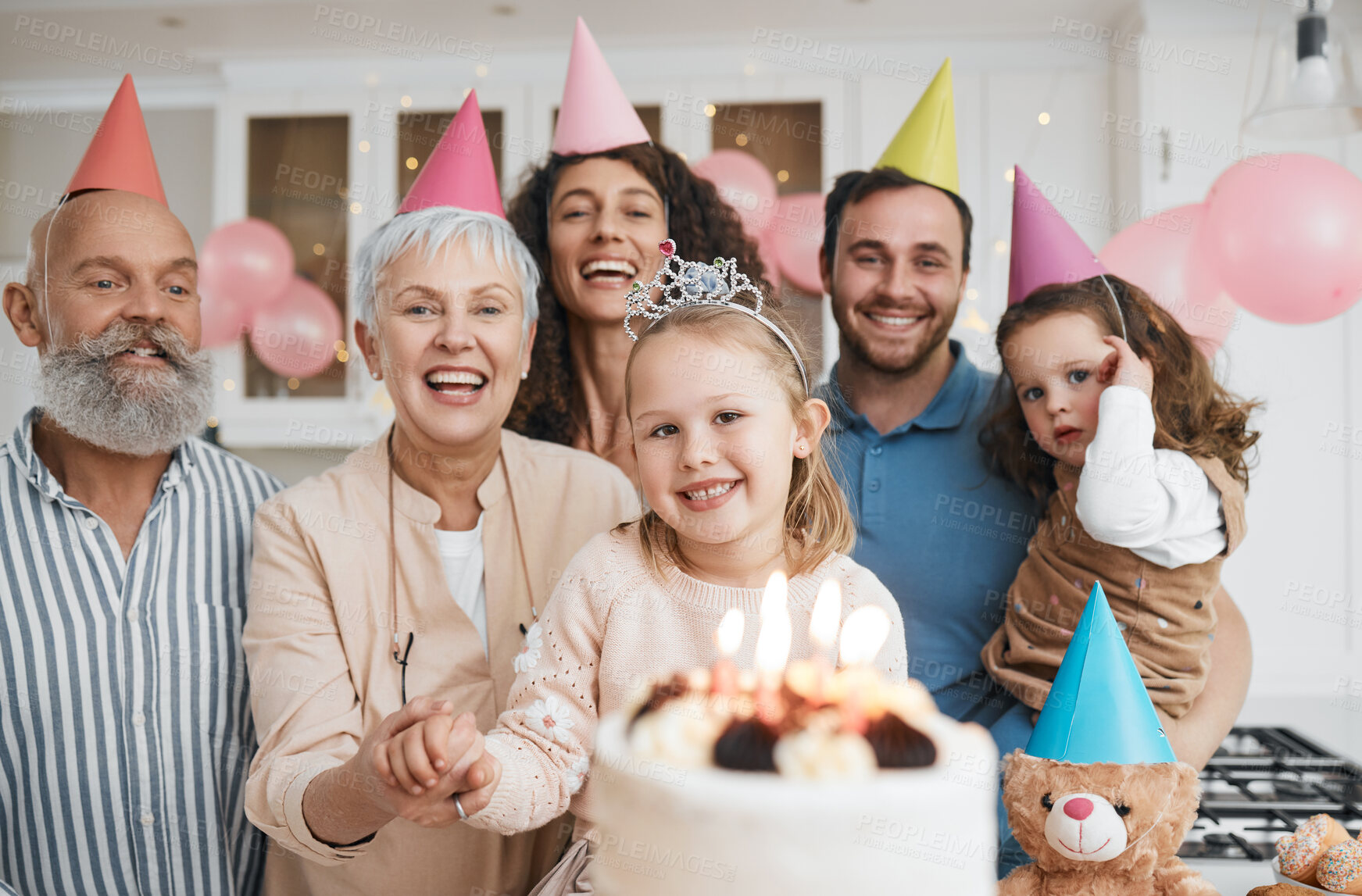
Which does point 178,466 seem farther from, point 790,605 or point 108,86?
point 108,86

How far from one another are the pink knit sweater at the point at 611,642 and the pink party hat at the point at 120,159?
100cm

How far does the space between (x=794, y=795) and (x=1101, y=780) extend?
2.07 feet

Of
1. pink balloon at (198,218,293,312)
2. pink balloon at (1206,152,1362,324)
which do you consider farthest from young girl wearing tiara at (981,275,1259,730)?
pink balloon at (198,218,293,312)

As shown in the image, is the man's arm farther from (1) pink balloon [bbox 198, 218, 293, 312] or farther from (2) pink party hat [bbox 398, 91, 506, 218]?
(1) pink balloon [bbox 198, 218, 293, 312]

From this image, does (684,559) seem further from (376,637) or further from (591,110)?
(591,110)

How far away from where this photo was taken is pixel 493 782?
37.5 inches

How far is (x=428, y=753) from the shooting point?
890 millimetres

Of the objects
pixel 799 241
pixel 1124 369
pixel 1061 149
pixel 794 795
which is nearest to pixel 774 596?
pixel 794 795

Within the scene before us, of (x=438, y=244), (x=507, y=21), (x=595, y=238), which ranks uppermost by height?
(x=507, y=21)

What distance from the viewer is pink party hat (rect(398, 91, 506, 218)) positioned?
4.96 ft

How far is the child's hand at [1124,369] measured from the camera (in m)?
1.38

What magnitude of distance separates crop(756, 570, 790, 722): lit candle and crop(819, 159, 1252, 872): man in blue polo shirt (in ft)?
2.77

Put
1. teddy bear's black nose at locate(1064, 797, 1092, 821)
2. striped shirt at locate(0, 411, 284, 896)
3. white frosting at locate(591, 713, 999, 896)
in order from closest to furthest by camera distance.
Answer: white frosting at locate(591, 713, 999, 896) < teddy bear's black nose at locate(1064, 797, 1092, 821) < striped shirt at locate(0, 411, 284, 896)

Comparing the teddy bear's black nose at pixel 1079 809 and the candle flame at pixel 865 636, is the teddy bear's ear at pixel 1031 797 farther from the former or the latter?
the candle flame at pixel 865 636
